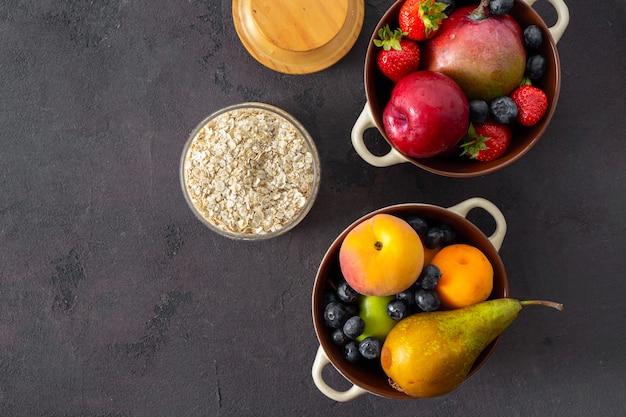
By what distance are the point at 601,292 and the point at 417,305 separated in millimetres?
458

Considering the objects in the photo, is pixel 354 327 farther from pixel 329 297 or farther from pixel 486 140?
Result: pixel 486 140

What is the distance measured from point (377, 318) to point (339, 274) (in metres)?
0.11

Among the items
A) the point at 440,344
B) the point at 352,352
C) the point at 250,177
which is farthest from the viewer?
the point at 250,177

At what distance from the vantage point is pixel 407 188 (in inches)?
45.1

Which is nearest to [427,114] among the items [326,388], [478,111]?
[478,111]

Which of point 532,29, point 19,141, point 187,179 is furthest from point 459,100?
point 19,141

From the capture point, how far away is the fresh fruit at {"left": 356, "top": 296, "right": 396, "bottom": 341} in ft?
3.14

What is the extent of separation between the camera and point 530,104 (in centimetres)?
92

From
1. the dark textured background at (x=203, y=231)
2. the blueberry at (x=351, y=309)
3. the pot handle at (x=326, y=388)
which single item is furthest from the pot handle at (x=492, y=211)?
the pot handle at (x=326, y=388)

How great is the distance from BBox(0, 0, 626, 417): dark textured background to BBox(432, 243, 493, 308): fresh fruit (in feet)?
0.75

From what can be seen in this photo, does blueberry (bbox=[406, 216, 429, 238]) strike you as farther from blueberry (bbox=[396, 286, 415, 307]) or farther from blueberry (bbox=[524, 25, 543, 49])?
blueberry (bbox=[524, 25, 543, 49])

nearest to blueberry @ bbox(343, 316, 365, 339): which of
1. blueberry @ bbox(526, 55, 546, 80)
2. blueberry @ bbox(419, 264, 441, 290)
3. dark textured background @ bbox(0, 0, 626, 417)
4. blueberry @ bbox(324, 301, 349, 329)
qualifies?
blueberry @ bbox(324, 301, 349, 329)

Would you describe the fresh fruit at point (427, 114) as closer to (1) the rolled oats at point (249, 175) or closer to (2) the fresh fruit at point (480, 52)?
(2) the fresh fruit at point (480, 52)

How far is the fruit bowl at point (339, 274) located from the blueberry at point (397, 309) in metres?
0.12
